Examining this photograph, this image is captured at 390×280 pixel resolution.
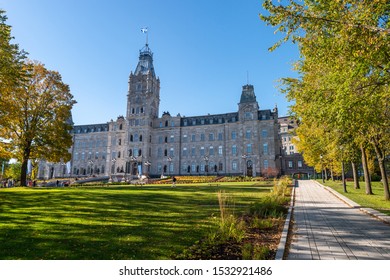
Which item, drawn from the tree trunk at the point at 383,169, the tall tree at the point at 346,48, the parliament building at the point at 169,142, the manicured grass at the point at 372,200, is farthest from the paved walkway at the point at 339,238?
the parliament building at the point at 169,142

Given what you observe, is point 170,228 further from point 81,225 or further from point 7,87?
point 7,87

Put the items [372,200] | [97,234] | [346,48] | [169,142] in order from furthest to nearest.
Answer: [169,142]
[372,200]
[346,48]
[97,234]

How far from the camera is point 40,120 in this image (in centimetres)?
2880

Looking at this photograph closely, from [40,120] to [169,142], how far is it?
41412mm

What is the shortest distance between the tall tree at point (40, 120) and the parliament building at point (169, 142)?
32473 millimetres

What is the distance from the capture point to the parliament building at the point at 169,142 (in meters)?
60.8

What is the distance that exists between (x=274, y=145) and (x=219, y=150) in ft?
43.6

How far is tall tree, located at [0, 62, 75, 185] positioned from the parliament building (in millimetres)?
32473

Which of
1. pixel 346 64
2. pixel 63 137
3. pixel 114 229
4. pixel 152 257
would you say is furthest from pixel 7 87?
pixel 346 64

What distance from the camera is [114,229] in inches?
297

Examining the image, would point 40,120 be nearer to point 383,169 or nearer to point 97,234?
point 97,234

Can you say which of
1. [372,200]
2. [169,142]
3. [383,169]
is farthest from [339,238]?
[169,142]
